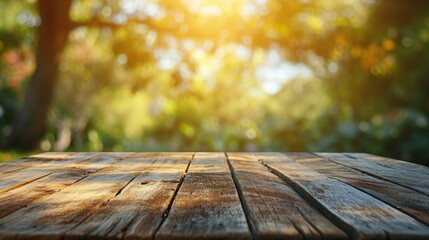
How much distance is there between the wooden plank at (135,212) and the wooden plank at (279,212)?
211mm

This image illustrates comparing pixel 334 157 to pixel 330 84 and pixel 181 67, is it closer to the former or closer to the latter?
pixel 181 67

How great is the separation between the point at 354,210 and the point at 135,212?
0.52m

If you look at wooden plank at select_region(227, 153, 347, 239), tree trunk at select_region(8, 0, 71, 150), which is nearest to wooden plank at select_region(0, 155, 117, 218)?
wooden plank at select_region(227, 153, 347, 239)

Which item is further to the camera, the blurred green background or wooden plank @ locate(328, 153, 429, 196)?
the blurred green background

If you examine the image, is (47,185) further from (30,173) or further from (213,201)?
(213,201)

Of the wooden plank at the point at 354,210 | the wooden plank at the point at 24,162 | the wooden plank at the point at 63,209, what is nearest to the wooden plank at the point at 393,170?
the wooden plank at the point at 354,210

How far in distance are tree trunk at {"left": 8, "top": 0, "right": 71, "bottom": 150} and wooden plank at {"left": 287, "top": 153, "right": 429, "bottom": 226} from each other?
6.84 metres

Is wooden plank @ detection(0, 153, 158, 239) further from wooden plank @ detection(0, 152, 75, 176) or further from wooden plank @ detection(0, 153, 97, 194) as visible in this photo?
wooden plank @ detection(0, 152, 75, 176)

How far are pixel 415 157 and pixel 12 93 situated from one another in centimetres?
1043

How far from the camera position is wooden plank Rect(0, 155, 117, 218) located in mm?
1325

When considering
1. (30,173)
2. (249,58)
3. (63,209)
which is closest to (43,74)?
(249,58)

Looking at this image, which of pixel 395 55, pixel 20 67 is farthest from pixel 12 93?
pixel 395 55

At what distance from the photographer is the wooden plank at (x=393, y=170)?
175cm

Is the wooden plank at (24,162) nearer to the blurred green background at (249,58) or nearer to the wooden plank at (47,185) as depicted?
the wooden plank at (47,185)
